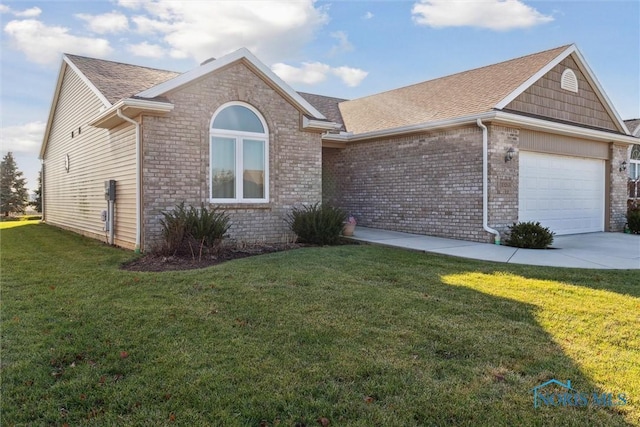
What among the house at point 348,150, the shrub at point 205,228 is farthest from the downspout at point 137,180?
the shrub at point 205,228

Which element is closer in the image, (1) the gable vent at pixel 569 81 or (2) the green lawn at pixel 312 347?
(2) the green lawn at pixel 312 347

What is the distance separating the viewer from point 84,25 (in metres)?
10.3

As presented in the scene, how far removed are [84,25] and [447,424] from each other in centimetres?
1140

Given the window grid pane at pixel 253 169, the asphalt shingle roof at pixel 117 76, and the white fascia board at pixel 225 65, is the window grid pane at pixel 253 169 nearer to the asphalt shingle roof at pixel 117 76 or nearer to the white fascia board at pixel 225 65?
the white fascia board at pixel 225 65

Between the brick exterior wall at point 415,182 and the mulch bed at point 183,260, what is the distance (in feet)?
15.7

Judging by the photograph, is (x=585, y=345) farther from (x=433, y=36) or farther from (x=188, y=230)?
(x=433, y=36)

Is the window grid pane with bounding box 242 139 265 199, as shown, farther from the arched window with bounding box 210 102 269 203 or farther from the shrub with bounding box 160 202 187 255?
the shrub with bounding box 160 202 187 255

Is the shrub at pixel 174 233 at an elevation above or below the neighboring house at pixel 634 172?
below

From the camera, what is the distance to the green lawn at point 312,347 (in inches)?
112

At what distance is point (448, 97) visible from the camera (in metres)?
13.2

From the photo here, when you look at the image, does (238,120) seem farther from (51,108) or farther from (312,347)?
(51,108)

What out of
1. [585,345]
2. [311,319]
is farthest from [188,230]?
[585,345]

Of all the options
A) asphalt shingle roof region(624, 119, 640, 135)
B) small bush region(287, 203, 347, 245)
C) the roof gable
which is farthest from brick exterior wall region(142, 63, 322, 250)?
asphalt shingle roof region(624, 119, 640, 135)

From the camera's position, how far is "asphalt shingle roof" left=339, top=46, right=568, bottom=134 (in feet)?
38.5
